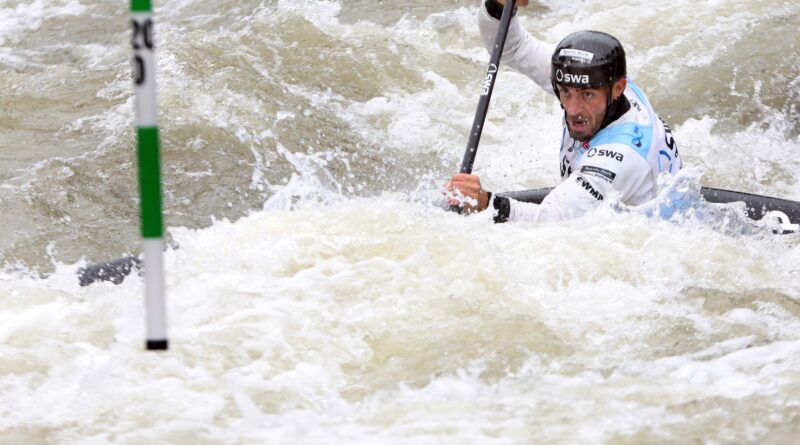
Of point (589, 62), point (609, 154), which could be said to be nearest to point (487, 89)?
point (589, 62)

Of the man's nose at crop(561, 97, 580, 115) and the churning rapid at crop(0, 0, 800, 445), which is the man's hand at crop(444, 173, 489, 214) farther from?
the man's nose at crop(561, 97, 580, 115)

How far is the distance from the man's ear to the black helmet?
0.07 ft

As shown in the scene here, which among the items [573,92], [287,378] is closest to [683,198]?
[573,92]

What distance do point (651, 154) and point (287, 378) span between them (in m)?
1.89

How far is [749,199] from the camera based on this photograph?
5184 millimetres

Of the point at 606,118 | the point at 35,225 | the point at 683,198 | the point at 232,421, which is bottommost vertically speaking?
the point at 35,225

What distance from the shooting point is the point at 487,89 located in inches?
205

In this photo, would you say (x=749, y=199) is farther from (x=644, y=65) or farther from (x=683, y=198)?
(x=644, y=65)

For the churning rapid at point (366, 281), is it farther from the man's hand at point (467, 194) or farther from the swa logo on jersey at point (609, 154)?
the swa logo on jersey at point (609, 154)

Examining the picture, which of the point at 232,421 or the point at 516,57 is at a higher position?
the point at 516,57

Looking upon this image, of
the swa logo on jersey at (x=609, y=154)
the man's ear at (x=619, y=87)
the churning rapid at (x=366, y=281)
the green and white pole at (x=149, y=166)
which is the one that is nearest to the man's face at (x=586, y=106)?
the man's ear at (x=619, y=87)

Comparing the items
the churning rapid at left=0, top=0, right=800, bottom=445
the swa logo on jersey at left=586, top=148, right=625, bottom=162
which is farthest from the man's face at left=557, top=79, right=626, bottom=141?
the churning rapid at left=0, top=0, right=800, bottom=445

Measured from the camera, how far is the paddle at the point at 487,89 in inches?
194

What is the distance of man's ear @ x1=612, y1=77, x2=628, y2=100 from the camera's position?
4.57m
